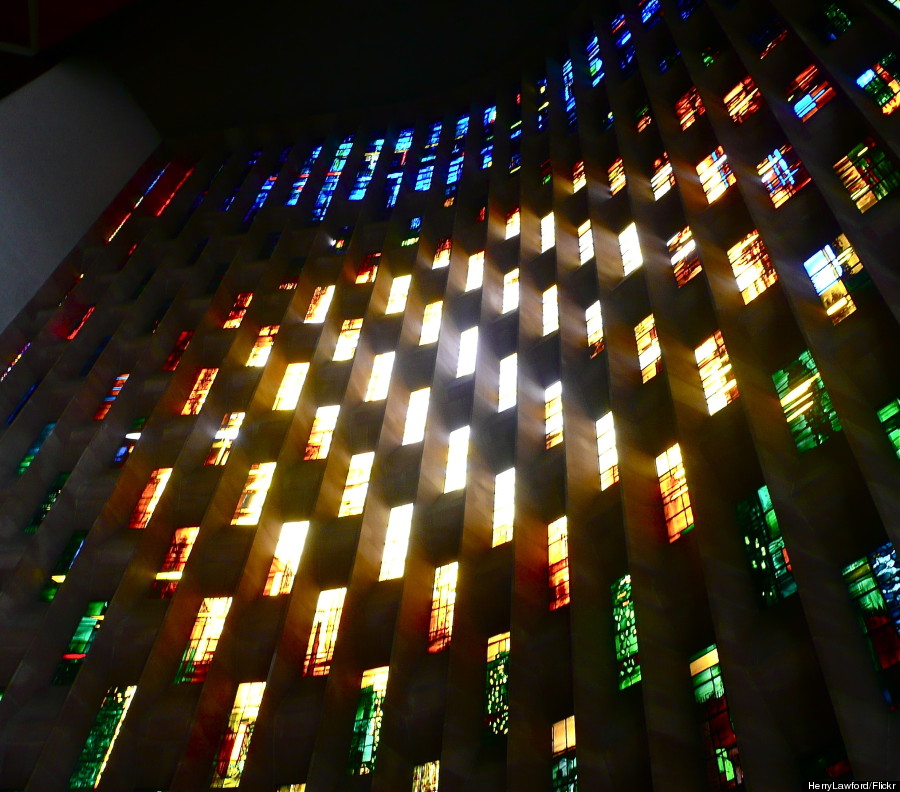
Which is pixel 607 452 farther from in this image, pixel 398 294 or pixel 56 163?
pixel 56 163

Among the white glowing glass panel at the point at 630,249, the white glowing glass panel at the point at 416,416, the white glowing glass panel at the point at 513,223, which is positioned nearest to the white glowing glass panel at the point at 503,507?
the white glowing glass panel at the point at 416,416

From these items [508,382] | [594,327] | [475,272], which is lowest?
[508,382]

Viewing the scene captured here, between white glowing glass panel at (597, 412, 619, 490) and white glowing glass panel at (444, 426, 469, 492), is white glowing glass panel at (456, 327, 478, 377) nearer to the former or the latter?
white glowing glass panel at (444, 426, 469, 492)

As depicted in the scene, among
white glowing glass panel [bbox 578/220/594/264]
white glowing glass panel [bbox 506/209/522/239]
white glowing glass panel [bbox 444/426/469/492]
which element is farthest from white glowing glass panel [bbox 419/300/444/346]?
white glowing glass panel [bbox 578/220/594/264]

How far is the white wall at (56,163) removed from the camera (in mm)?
20859

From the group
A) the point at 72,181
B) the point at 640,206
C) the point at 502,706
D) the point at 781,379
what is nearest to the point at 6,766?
the point at 502,706

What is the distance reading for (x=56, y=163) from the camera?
898 inches

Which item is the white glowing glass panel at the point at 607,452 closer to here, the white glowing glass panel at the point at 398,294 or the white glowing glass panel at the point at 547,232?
the white glowing glass panel at the point at 547,232

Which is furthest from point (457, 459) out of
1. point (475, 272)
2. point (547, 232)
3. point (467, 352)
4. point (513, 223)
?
point (513, 223)

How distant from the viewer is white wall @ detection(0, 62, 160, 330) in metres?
20.9

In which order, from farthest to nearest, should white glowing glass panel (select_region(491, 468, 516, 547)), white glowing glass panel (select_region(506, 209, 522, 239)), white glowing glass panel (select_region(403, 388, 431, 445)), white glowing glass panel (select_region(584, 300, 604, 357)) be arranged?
white glowing glass panel (select_region(506, 209, 522, 239)), white glowing glass panel (select_region(403, 388, 431, 445)), white glowing glass panel (select_region(584, 300, 604, 357)), white glowing glass panel (select_region(491, 468, 516, 547))

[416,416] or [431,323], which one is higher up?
[431,323]

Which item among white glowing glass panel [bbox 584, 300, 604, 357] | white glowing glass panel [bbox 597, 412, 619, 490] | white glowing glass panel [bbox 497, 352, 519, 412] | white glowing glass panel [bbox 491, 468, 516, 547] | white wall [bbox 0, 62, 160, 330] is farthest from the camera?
white wall [bbox 0, 62, 160, 330]

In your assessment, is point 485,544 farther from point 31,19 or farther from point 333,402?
point 31,19
